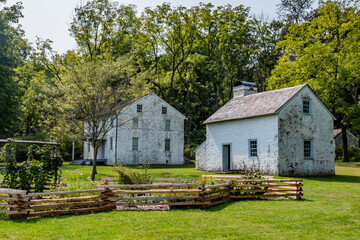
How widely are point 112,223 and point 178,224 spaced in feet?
5.29

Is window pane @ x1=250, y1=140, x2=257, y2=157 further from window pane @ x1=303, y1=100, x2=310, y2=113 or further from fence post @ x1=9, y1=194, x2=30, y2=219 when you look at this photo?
fence post @ x1=9, y1=194, x2=30, y2=219

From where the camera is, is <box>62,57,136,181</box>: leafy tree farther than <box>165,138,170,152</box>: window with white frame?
No

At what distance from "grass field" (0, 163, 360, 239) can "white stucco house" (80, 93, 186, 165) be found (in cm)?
2495

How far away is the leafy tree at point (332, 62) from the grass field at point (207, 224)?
23.1 m

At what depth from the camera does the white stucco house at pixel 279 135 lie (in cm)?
2289

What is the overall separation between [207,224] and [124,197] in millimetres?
3003

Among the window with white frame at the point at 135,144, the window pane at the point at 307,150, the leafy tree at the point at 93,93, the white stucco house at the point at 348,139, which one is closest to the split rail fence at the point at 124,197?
the leafy tree at the point at 93,93

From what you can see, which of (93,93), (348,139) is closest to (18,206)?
(93,93)

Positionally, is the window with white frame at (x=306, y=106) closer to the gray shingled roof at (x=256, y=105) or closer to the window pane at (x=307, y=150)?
the gray shingled roof at (x=256, y=105)

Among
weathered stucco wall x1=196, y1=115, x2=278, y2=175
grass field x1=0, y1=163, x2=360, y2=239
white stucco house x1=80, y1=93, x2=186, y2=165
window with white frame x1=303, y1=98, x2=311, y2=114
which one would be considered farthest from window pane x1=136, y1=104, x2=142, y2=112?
grass field x1=0, y1=163, x2=360, y2=239

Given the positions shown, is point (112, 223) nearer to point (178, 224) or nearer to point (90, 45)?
point (178, 224)

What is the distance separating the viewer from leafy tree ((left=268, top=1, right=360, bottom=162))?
1258 inches

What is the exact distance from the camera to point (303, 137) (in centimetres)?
2381

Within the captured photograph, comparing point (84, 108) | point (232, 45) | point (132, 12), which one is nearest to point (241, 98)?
point (84, 108)
